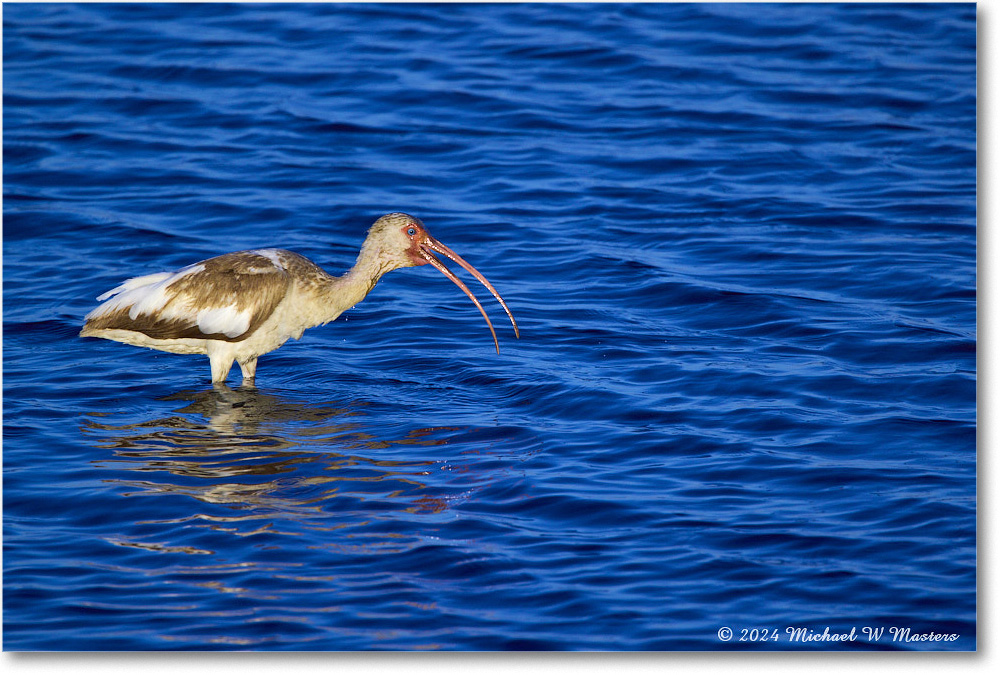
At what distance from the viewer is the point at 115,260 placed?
10227 millimetres

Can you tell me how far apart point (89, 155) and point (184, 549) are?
7.10 metres

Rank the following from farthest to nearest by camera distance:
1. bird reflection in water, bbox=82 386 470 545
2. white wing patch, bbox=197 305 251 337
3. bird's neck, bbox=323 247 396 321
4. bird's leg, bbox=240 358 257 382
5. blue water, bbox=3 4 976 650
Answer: bird's leg, bbox=240 358 257 382 → bird's neck, bbox=323 247 396 321 → white wing patch, bbox=197 305 251 337 → bird reflection in water, bbox=82 386 470 545 → blue water, bbox=3 4 976 650

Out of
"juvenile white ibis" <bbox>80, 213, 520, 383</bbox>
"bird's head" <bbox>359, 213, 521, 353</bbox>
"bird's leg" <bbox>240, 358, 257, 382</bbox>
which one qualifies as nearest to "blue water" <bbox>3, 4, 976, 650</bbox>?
"bird's leg" <bbox>240, 358, 257, 382</bbox>

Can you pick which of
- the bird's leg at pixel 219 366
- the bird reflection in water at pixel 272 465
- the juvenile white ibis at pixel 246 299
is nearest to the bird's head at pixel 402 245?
the juvenile white ibis at pixel 246 299

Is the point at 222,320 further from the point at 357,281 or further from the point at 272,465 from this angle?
the point at 272,465

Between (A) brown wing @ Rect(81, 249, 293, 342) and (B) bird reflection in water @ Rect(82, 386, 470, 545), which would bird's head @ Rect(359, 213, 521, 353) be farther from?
(B) bird reflection in water @ Rect(82, 386, 470, 545)

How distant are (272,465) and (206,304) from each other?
4.94ft

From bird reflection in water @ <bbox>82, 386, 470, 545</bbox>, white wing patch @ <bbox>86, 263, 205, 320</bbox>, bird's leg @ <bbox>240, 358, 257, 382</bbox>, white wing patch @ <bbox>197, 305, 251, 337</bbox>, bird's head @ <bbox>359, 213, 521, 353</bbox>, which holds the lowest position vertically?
bird reflection in water @ <bbox>82, 386, 470, 545</bbox>

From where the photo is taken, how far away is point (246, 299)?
7.90 metres

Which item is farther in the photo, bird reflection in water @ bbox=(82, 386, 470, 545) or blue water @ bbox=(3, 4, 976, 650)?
bird reflection in water @ bbox=(82, 386, 470, 545)

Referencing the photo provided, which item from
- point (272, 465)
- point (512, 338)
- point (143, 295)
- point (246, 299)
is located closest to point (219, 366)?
point (246, 299)

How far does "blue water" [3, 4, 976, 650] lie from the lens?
5.59 meters

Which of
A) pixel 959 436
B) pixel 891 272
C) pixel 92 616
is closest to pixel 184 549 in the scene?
pixel 92 616

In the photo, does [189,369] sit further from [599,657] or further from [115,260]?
[599,657]
